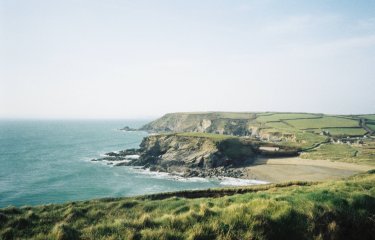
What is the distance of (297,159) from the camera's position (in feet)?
286

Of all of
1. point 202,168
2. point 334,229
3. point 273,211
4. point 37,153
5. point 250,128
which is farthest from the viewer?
point 250,128

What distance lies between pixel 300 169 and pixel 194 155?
29627 mm

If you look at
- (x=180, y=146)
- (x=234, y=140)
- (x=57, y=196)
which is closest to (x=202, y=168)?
(x=180, y=146)

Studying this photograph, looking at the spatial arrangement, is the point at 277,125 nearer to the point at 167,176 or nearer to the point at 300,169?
the point at 300,169

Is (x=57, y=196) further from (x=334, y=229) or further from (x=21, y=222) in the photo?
(x=334, y=229)

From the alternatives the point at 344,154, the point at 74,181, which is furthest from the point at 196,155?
the point at 344,154

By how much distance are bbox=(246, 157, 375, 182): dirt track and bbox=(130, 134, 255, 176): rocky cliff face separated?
6.88 m

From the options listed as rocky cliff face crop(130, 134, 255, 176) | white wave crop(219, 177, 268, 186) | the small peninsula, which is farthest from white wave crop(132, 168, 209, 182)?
white wave crop(219, 177, 268, 186)

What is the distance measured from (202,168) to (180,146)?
13831mm

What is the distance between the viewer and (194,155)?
282 ft

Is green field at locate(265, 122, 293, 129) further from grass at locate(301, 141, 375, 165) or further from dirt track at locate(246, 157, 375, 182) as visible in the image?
dirt track at locate(246, 157, 375, 182)

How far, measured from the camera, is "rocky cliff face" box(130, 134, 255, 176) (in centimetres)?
8031

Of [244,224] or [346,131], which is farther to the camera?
[346,131]

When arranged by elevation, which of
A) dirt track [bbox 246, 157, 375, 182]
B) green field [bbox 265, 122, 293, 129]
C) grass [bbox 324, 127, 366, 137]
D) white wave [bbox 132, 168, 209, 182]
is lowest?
white wave [bbox 132, 168, 209, 182]
